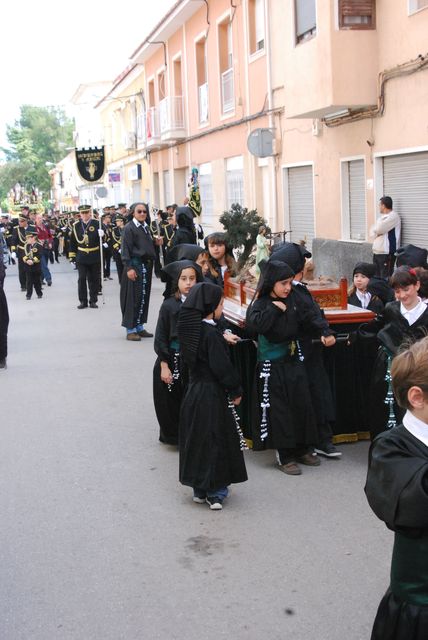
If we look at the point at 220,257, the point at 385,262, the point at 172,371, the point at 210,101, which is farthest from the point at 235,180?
the point at 172,371

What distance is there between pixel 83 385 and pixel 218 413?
4.64m

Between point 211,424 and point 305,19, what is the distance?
1257cm

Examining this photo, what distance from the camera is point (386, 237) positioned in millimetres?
14477

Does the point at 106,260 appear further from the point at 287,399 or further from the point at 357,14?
the point at 287,399

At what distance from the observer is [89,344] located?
1347 cm

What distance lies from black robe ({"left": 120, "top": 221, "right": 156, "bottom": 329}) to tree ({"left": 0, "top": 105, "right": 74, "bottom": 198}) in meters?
98.0

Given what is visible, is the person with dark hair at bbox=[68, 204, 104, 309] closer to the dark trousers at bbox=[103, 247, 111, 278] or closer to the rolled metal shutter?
the rolled metal shutter

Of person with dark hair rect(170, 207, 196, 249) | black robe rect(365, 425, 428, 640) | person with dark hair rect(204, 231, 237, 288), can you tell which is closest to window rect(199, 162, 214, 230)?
person with dark hair rect(170, 207, 196, 249)

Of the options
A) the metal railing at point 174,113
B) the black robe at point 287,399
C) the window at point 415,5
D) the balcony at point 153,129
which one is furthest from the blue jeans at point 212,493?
the balcony at point 153,129

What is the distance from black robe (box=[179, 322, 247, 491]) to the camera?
6012 mm

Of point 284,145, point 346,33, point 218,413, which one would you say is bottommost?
point 218,413

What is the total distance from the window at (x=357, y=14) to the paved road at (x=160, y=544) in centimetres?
869

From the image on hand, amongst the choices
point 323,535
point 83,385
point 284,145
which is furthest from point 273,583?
point 284,145

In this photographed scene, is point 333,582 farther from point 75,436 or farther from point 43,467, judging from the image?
point 75,436
